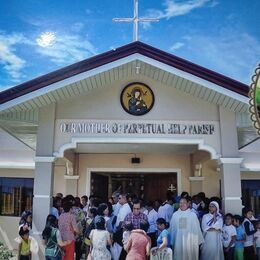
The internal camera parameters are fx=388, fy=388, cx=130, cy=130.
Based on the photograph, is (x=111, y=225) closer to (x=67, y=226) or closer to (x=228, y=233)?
(x=67, y=226)

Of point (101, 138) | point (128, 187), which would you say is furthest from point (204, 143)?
point (128, 187)

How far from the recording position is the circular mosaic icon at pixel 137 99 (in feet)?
31.4

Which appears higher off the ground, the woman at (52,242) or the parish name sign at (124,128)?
the parish name sign at (124,128)

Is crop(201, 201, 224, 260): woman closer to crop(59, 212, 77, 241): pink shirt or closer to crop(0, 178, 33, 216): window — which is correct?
crop(59, 212, 77, 241): pink shirt

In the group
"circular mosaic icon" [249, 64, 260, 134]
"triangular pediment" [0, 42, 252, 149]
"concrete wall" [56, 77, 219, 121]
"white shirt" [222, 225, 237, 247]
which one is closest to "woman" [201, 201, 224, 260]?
"white shirt" [222, 225, 237, 247]

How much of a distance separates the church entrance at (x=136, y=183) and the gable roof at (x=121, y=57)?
5499mm

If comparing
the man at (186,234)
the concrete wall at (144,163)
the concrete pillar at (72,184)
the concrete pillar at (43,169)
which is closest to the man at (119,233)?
the man at (186,234)

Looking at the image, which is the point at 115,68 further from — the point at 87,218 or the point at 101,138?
the point at 87,218

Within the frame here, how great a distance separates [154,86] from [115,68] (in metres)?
1.19

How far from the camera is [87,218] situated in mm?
8867

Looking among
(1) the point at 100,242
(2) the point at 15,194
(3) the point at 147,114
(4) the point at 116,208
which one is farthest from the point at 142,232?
(2) the point at 15,194

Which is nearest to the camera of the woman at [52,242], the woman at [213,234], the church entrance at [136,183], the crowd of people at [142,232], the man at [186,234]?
the crowd of people at [142,232]

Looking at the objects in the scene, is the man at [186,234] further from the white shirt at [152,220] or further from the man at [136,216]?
the man at [136,216]

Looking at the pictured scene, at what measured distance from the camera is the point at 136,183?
14.4 m
